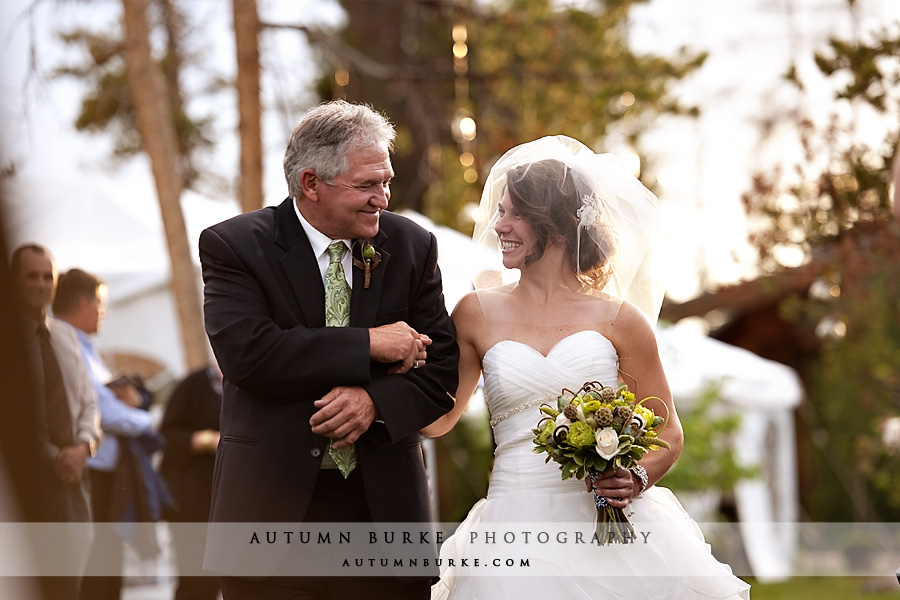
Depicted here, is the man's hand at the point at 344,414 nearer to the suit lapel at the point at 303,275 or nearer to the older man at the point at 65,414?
the suit lapel at the point at 303,275

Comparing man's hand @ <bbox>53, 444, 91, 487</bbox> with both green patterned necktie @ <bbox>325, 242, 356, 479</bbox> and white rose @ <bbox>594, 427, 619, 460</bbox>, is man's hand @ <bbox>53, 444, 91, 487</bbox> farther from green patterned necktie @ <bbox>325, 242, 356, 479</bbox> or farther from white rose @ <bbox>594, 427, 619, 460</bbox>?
white rose @ <bbox>594, 427, 619, 460</bbox>

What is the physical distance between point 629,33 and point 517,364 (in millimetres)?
10808

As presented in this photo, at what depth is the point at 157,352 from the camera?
440 inches

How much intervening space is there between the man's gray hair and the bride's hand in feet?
4.03

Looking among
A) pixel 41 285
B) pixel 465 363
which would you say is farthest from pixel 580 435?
pixel 41 285

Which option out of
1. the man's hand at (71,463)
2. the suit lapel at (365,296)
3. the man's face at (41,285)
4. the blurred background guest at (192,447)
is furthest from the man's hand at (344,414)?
the blurred background guest at (192,447)

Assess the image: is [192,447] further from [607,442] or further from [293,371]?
[607,442]

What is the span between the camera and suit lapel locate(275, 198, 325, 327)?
3.20 m

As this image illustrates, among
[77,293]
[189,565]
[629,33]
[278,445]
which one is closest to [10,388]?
[278,445]

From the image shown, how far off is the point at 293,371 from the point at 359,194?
58 centimetres

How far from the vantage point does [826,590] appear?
1398 centimetres

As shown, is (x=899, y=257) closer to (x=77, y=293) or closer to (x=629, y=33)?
(x=629, y=33)

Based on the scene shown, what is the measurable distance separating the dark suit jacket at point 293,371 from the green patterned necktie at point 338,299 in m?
0.03

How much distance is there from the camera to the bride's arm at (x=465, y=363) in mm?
3682
